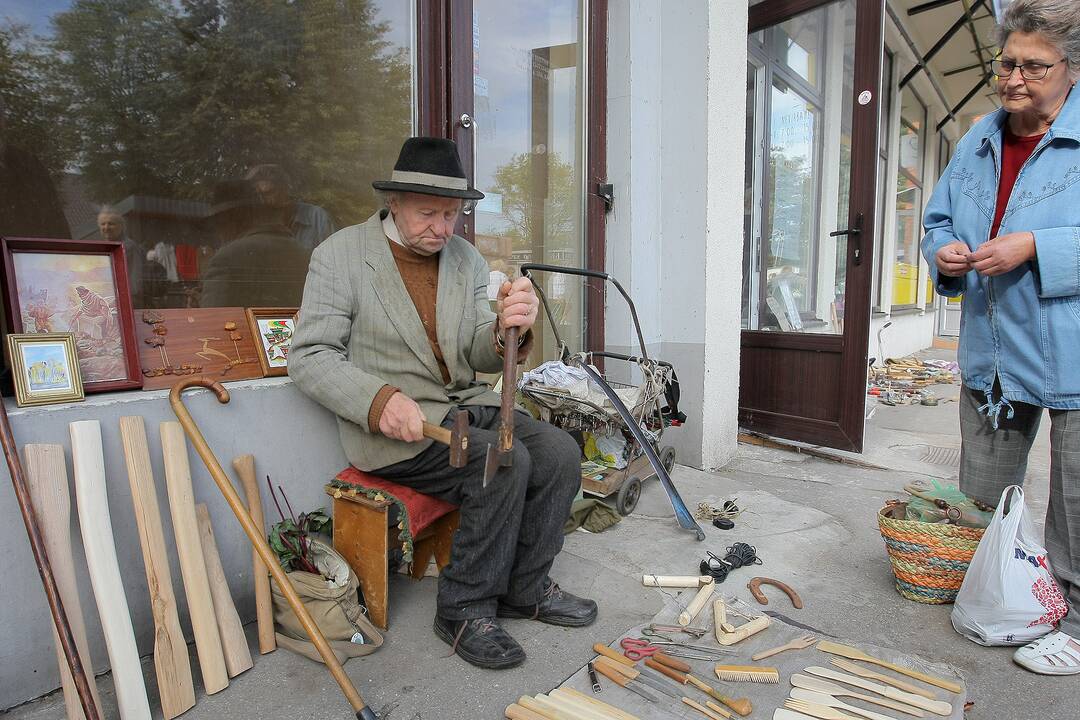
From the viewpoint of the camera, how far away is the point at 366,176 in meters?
3.27

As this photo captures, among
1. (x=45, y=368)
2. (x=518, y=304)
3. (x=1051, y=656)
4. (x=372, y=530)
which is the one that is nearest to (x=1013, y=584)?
(x=1051, y=656)

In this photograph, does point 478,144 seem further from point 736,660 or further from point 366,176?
point 736,660

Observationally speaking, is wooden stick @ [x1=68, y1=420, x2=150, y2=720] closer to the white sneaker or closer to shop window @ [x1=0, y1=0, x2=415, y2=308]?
shop window @ [x1=0, y1=0, x2=415, y2=308]

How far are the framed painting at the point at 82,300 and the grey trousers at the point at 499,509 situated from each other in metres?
0.94

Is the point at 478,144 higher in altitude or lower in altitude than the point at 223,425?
higher

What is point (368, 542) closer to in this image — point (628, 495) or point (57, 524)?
point (57, 524)

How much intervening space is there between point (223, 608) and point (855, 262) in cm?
409

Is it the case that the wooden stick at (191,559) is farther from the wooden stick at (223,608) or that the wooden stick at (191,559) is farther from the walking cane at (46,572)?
the walking cane at (46,572)

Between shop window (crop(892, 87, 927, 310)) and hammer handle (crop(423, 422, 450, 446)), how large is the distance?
10.3 meters

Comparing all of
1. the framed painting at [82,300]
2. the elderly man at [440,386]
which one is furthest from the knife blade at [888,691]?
the framed painting at [82,300]

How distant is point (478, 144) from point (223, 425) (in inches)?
82.7

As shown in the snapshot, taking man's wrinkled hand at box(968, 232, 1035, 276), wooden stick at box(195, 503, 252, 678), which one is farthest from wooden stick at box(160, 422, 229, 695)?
man's wrinkled hand at box(968, 232, 1035, 276)

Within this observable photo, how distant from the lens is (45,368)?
1874 millimetres

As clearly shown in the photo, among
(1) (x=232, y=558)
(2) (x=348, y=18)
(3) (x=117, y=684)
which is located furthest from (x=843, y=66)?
(3) (x=117, y=684)
